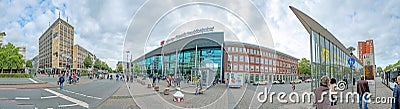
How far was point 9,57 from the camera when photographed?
45.7 m

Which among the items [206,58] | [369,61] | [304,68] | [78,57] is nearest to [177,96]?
[206,58]

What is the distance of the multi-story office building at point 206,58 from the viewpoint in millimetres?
6921

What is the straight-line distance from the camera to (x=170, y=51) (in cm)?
712

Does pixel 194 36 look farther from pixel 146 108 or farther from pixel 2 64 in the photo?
pixel 2 64

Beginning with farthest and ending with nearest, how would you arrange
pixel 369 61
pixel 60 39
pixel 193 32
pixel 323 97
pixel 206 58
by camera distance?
pixel 60 39, pixel 369 61, pixel 206 58, pixel 193 32, pixel 323 97

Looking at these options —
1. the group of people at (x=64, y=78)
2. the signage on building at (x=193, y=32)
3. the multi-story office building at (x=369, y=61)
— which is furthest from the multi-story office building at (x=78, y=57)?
the signage on building at (x=193, y=32)

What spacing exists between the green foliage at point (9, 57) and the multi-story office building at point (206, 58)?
49709 mm

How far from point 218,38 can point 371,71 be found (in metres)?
22.0

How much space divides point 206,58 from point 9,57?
167 feet

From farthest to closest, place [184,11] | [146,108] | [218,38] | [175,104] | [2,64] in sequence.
Answer: [2,64] < [175,104] < [146,108] < [218,38] < [184,11]

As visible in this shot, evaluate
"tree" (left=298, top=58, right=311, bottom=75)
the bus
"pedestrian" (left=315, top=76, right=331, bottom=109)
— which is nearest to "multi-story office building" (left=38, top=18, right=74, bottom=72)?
"pedestrian" (left=315, top=76, right=331, bottom=109)

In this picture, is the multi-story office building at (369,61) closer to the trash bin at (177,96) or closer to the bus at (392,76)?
the bus at (392,76)

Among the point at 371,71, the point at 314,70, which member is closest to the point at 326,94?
the point at 314,70

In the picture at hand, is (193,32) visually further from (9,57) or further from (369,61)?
(9,57)
